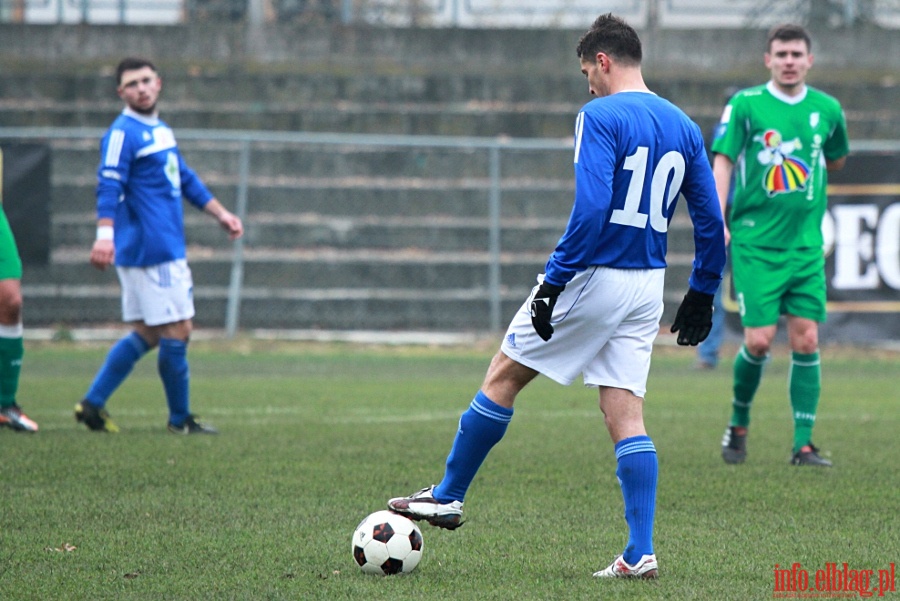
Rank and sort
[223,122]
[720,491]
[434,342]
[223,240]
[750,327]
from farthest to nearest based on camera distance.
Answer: [223,122]
[223,240]
[434,342]
[750,327]
[720,491]

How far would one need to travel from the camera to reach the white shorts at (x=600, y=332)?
454cm

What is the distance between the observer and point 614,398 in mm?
4609

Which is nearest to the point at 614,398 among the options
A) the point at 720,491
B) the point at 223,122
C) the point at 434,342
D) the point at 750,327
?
the point at 720,491

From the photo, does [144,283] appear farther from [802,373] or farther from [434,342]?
[434,342]

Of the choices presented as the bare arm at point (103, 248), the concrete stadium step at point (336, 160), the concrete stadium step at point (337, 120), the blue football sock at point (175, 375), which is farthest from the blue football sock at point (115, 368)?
the concrete stadium step at point (337, 120)

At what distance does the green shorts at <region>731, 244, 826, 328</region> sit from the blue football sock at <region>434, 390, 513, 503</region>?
9.19 ft

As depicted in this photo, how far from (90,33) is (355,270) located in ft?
19.5

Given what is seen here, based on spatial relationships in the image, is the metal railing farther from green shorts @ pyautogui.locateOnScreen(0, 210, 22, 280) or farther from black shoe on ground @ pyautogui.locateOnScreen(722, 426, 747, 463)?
black shoe on ground @ pyautogui.locateOnScreen(722, 426, 747, 463)

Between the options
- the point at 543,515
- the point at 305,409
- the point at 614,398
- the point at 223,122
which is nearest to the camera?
the point at 614,398

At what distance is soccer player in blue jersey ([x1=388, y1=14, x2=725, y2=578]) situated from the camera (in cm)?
438

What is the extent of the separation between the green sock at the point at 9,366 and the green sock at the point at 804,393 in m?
4.61

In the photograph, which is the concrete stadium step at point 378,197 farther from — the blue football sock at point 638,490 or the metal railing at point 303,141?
the blue football sock at point 638,490

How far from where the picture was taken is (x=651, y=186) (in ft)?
14.9

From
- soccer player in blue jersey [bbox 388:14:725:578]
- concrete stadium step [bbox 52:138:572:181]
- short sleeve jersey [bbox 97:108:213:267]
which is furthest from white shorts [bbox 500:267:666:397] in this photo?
concrete stadium step [bbox 52:138:572:181]
